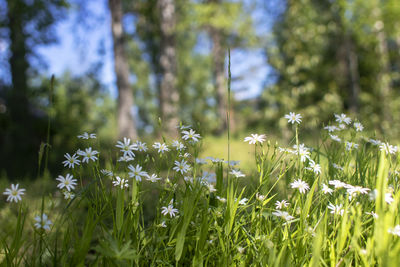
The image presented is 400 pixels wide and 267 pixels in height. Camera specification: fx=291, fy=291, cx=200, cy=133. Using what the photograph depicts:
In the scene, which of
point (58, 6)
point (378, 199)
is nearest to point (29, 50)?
point (58, 6)

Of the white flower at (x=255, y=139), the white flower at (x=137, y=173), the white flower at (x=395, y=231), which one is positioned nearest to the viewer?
the white flower at (x=395, y=231)

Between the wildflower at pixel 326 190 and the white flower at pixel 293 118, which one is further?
the white flower at pixel 293 118

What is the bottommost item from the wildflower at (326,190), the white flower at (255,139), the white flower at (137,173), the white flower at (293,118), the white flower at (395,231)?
the white flower at (395,231)

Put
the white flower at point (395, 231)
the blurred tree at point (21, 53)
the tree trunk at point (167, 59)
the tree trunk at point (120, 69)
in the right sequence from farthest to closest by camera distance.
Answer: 1. the tree trunk at point (120, 69)
2. the tree trunk at point (167, 59)
3. the blurred tree at point (21, 53)
4. the white flower at point (395, 231)

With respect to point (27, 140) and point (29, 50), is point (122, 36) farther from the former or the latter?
point (27, 140)

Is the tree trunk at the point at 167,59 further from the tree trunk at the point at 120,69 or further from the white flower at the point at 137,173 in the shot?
the white flower at the point at 137,173

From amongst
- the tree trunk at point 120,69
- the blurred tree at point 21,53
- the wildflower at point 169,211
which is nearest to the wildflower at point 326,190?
the wildflower at point 169,211

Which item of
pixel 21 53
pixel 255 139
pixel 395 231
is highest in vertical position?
pixel 21 53

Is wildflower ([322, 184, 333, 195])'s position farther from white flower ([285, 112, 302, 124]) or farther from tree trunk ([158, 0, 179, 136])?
tree trunk ([158, 0, 179, 136])

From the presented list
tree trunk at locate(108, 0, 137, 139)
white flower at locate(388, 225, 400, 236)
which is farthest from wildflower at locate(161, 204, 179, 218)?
tree trunk at locate(108, 0, 137, 139)

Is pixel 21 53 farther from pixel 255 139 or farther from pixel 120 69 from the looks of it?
pixel 255 139

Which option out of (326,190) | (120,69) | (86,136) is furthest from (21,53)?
(326,190)

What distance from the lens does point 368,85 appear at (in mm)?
12992

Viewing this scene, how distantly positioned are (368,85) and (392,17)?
3.90m
